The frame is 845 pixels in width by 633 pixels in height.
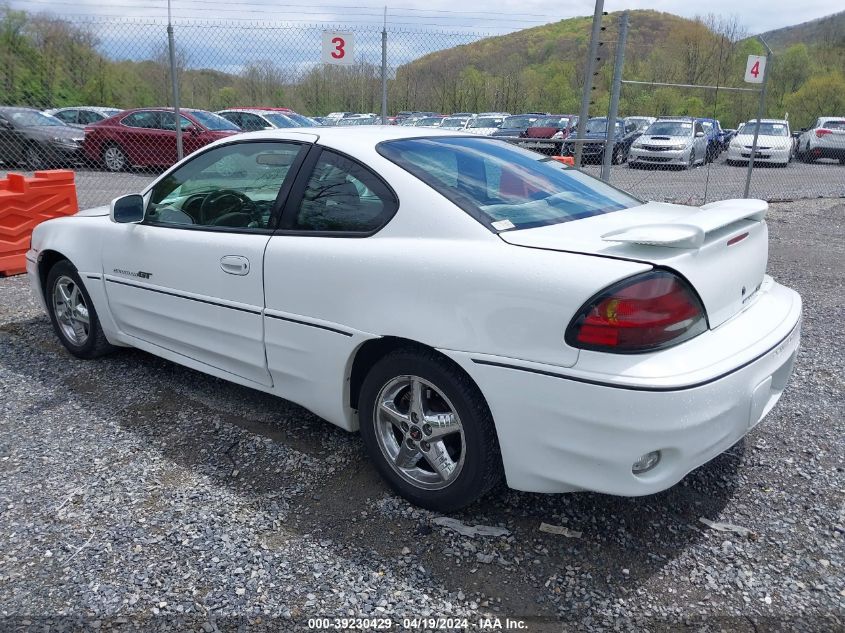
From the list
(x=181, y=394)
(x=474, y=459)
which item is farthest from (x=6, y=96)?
(x=474, y=459)

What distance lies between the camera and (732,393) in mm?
2334

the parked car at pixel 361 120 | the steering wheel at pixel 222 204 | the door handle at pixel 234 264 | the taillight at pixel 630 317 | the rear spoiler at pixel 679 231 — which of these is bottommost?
the door handle at pixel 234 264

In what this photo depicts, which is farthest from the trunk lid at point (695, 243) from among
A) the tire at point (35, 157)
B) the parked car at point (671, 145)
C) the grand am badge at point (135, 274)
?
the parked car at point (671, 145)

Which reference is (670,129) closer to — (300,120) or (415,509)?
(300,120)

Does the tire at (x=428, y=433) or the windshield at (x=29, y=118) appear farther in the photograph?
the windshield at (x=29, y=118)

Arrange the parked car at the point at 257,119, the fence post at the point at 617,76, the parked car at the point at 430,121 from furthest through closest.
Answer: the parked car at the point at 430,121 → the parked car at the point at 257,119 → the fence post at the point at 617,76

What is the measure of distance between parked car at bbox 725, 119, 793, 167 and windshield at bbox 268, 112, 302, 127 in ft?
39.9

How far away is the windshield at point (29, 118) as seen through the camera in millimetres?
14688

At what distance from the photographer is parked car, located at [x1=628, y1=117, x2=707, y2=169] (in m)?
18.2

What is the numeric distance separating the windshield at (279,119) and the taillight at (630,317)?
1593cm

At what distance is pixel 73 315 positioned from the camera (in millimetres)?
4426

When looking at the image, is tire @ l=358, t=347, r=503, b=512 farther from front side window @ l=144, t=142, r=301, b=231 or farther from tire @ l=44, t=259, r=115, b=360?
tire @ l=44, t=259, r=115, b=360

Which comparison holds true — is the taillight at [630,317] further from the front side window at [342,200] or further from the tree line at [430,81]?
the tree line at [430,81]

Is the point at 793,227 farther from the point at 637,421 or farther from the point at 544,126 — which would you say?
the point at 544,126
